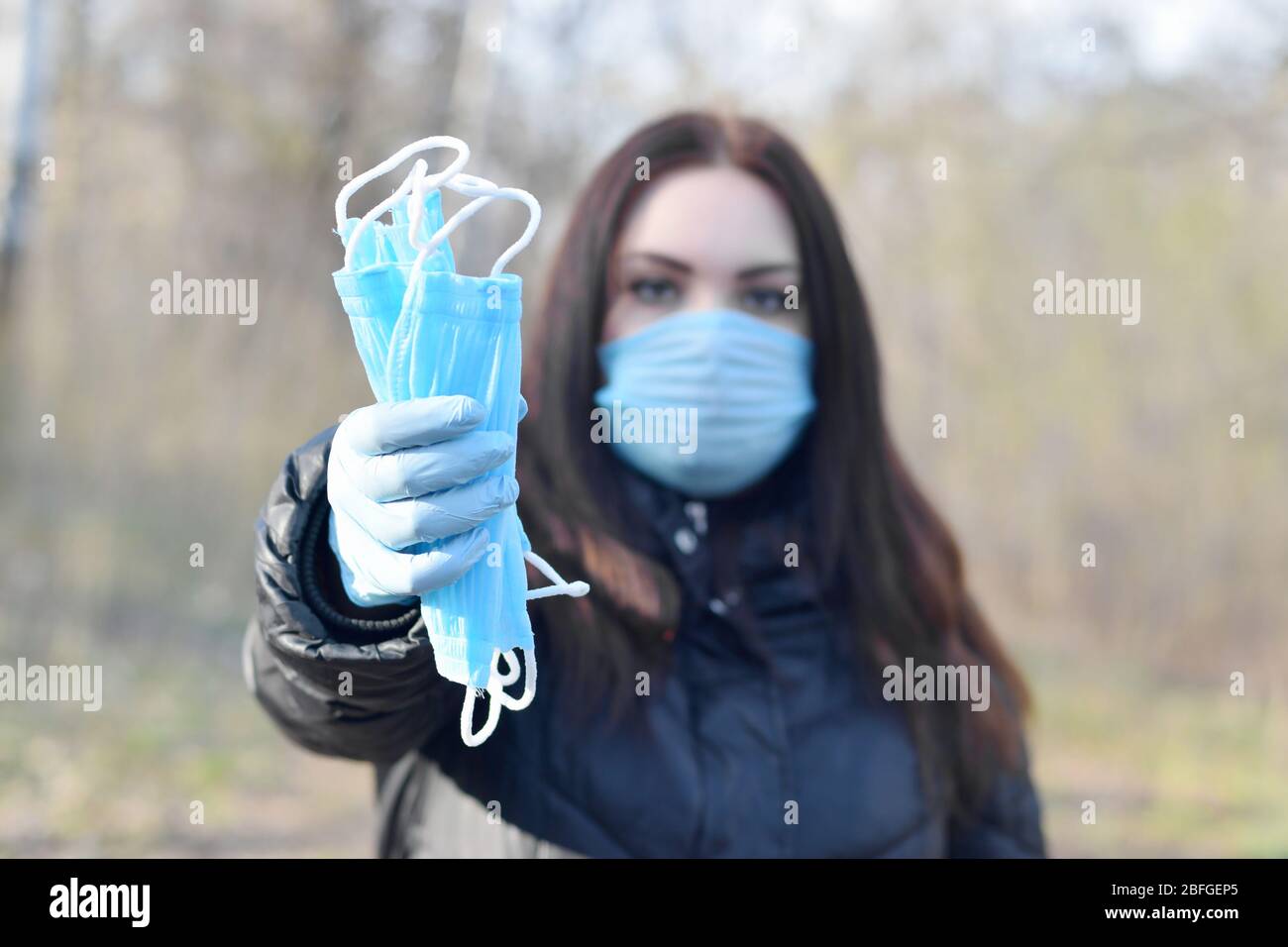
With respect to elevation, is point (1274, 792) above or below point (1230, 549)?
below

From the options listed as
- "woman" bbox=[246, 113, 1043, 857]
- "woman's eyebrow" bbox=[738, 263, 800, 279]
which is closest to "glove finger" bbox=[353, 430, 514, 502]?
"woman" bbox=[246, 113, 1043, 857]

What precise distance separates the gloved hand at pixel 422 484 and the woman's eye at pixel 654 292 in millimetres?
796

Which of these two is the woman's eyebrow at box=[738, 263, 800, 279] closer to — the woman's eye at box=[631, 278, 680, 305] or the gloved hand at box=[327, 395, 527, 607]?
the woman's eye at box=[631, 278, 680, 305]

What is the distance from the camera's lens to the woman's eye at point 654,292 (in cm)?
201

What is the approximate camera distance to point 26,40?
6.16 metres

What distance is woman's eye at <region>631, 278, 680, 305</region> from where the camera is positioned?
2.01 m

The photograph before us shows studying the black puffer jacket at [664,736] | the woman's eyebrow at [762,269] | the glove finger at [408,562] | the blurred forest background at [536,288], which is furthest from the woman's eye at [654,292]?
the blurred forest background at [536,288]

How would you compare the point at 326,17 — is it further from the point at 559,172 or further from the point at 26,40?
the point at 26,40

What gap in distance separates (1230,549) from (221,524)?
24.5 feet

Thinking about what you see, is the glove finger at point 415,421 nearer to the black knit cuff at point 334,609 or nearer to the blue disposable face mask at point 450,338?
the blue disposable face mask at point 450,338

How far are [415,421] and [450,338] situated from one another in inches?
4.3

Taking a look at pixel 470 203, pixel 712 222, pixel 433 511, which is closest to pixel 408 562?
pixel 433 511

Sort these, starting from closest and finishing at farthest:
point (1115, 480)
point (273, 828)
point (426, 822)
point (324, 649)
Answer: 1. point (324, 649)
2. point (426, 822)
3. point (273, 828)
4. point (1115, 480)

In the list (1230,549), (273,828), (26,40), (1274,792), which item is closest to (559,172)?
(26,40)
